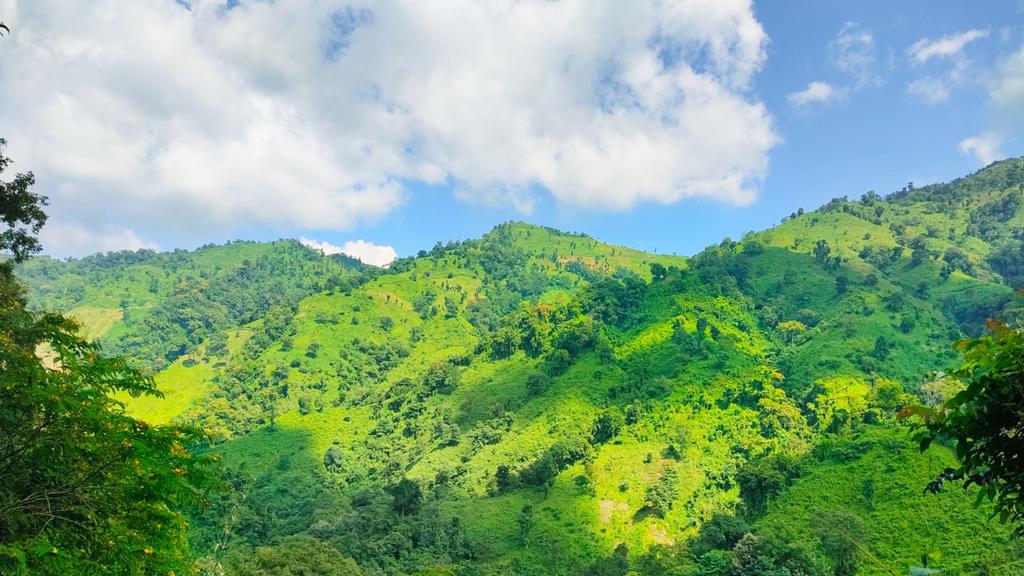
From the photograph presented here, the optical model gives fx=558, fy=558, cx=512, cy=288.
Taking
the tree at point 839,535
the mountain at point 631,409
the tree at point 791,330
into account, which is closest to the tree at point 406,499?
the mountain at point 631,409

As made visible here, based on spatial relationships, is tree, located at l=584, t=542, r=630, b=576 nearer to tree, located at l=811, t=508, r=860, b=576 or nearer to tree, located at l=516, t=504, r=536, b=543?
tree, located at l=516, t=504, r=536, b=543

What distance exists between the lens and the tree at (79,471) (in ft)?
20.1

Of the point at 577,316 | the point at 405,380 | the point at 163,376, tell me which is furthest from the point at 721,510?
the point at 163,376

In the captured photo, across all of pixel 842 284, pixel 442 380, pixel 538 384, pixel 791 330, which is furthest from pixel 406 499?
pixel 842 284

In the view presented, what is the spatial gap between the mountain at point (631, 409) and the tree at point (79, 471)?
7.95 m

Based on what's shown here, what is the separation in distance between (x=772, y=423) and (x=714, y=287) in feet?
136

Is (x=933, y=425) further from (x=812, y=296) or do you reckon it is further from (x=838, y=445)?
(x=812, y=296)

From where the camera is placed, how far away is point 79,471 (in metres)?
7.19

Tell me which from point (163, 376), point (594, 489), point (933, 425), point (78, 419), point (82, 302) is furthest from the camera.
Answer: point (82, 302)

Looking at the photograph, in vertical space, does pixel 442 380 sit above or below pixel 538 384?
above

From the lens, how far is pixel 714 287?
103500 mm

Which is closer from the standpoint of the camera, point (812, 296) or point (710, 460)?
point (710, 460)

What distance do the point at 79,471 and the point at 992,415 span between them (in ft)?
31.8

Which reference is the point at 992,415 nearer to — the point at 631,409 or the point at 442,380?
the point at 631,409
